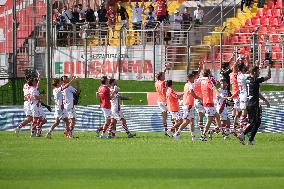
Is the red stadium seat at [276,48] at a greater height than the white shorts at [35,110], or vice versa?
the red stadium seat at [276,48]

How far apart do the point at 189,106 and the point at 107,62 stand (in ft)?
54.7

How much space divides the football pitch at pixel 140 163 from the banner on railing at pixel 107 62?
15.6 m

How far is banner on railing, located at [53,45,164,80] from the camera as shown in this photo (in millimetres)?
52344

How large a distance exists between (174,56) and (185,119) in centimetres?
1486

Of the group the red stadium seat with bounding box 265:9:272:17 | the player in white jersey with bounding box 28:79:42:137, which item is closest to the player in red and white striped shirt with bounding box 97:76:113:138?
the player in white jersey with bounding box 28:79:42:137

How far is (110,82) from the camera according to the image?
3919cm

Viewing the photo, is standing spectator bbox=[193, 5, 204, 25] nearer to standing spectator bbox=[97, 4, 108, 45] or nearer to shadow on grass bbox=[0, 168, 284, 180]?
standing spectator bbox=[97, 4, 108, 45]

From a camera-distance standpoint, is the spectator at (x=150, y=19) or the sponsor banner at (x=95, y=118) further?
the spectator at (x=150, y=19)

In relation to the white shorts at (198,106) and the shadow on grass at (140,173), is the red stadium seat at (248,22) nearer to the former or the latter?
the white shorts at (198,106)

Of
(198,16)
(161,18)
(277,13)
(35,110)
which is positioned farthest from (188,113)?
(198,16)

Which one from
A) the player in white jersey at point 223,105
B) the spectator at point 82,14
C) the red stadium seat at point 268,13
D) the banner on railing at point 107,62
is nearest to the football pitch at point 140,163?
the player in white jersey at point 223,105

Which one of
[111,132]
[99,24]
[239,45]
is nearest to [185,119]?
[111,132]

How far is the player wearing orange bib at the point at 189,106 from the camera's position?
3641 cm

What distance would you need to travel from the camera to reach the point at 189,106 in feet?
122
